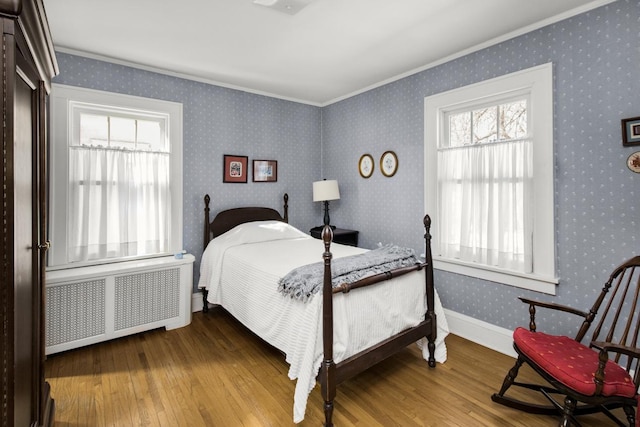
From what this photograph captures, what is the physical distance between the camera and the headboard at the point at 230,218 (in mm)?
3828

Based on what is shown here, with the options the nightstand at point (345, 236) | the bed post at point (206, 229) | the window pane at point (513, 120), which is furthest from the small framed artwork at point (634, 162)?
the bed post at point (206, 229)

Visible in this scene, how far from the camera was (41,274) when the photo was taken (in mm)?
1703

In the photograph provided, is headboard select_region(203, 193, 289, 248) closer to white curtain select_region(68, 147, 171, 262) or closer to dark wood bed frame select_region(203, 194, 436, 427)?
white curtain select_region(68, 147, 171, 262)

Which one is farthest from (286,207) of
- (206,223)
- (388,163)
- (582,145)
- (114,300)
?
(582,145)

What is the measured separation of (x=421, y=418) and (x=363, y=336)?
570 mm

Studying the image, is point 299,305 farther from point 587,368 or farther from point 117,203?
point 117,203

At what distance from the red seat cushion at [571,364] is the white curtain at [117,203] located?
3341mm

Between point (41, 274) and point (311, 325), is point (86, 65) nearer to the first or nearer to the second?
point (41, 274)

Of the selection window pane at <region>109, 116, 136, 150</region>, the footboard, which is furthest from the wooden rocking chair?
window pane at <region>109, 116, 136, 150</region>

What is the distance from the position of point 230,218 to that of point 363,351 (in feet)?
7.81

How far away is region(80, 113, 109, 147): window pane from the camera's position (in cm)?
319

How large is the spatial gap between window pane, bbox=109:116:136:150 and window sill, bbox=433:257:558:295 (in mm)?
3311

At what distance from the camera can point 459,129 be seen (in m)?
3.28

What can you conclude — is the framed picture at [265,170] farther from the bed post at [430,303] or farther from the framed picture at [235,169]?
the bed post at [430,303]
